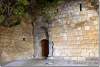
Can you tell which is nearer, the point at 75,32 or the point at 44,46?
the point at 75,32

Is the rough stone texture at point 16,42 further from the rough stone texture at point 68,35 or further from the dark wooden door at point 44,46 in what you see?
the dark wooden door at point 44,46

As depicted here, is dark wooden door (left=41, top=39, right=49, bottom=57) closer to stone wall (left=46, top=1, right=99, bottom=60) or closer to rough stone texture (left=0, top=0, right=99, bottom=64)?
rough stone texture (left=0, top=0, right=99, bottom=64)

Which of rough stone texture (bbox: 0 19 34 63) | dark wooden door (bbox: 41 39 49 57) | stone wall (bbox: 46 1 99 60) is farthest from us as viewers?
dark wooden door (bbox: 41 39 49 57)

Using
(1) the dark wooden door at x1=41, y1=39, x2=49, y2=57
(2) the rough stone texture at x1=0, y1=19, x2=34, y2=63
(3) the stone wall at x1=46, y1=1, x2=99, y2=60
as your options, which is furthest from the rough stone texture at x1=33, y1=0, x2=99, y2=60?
(2) the rough stone texture at x1=0, y1=19, x2=34, y2=63

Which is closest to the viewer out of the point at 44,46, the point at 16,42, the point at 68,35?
the point at 68,35

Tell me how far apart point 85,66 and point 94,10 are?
2.65m

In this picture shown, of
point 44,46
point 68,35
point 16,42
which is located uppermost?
point 68,35

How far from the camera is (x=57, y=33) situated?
1071 cm

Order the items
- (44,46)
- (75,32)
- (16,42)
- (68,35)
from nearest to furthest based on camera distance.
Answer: (75,32)
(68,35)
(16,42)
(44,46)

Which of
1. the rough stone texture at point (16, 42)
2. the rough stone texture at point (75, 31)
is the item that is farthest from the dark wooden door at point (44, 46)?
the rough stone texture at point (75, 31)

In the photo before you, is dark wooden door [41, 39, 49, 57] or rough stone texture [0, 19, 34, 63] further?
dark wooden door [41, 39, 49, 57]

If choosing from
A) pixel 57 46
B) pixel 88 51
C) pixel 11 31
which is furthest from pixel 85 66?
pixel 11 31

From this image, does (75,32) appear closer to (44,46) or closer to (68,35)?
(68,35)

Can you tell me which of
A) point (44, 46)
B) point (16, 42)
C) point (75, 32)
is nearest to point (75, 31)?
point (75, 32)
